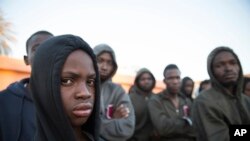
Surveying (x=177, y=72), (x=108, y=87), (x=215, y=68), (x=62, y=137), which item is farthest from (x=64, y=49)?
(x=177, y=72)

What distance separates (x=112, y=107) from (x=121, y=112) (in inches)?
6.4

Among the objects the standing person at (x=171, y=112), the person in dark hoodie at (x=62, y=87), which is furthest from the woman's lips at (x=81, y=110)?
the standing person at (x=171, y=112)

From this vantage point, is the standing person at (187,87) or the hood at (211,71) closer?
the hood at (211,71)

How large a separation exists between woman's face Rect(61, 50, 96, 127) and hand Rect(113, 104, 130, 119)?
1874mm

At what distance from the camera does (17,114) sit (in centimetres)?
188

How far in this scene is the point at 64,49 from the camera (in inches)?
46.2

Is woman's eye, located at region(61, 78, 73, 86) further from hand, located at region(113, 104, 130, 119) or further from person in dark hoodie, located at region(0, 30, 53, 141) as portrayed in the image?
hand, located at region(113, 104, 130, 119)

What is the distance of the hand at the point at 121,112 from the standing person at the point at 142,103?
5.43 ft

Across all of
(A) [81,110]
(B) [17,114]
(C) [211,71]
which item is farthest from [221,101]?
(A) [81,110]

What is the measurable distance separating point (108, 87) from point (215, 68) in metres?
1.32

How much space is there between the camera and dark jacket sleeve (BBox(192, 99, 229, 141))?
284cm

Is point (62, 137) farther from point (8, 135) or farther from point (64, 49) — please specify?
point (8, 135)

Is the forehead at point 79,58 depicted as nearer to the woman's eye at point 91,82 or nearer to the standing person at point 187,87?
the woman's eye at point 91,82

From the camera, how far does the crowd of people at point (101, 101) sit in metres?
1.16
